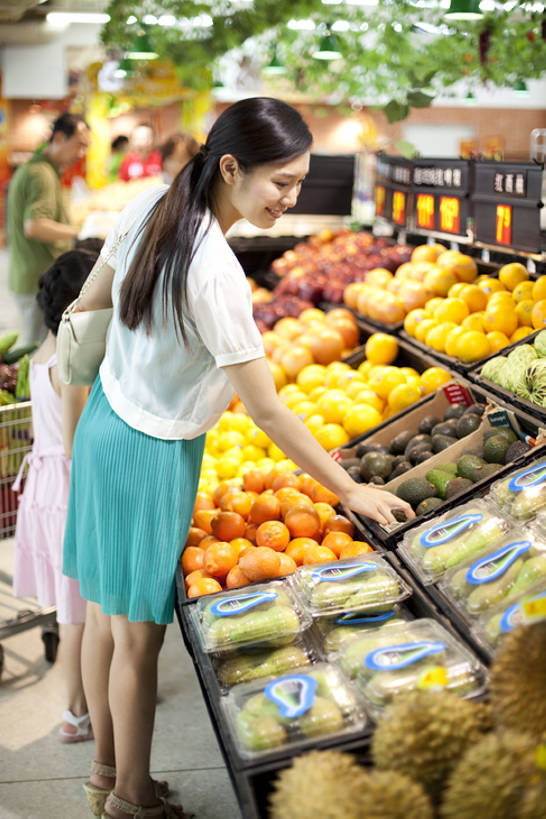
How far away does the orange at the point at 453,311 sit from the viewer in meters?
3.33

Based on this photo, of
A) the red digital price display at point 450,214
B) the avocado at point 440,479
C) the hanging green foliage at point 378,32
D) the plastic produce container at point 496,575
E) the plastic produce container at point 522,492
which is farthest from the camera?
the hanging green foliage at point 378,32

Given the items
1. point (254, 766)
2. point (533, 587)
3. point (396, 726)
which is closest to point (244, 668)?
point (254, 766)

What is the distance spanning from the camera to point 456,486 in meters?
2.19

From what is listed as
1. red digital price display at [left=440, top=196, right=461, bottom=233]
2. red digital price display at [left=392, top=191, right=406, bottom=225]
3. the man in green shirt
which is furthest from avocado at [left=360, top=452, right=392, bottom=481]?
the man in green shirt

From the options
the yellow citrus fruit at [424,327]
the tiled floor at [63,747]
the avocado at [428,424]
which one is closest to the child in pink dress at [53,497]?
the tiled floor at [63,747]

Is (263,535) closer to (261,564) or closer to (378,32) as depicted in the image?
(261,564)

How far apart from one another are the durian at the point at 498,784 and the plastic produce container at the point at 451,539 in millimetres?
626

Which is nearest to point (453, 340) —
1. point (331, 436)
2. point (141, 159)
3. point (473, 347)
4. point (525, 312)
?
point (473, 347)

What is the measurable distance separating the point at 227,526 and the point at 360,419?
0.87m

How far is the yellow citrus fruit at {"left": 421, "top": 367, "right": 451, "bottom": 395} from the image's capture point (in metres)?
3.03

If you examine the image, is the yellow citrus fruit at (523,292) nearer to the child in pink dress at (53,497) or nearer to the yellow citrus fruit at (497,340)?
the yellow citrus fruit at (497,340)

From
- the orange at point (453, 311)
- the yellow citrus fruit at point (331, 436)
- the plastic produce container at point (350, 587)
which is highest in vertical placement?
the orange at point (453, 311)

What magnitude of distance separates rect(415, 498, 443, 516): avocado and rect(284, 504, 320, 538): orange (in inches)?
11.0

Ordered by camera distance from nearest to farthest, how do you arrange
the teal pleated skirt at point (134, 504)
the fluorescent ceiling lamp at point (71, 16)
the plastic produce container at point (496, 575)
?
1. the plastic produce container at point (496, 575)
2. the teal pleated skirt at point (134, 504)
3. the fluorescent ceiling lamp at point (71, 16)
